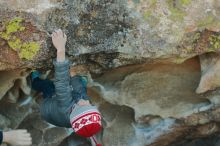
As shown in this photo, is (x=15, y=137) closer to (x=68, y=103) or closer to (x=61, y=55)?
(x=68, y=103)

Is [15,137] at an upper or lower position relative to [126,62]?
lower

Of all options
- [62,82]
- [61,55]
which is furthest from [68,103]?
[61,55]

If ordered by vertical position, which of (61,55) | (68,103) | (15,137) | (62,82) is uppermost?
(61,55)

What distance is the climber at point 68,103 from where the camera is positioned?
2305 millimetres

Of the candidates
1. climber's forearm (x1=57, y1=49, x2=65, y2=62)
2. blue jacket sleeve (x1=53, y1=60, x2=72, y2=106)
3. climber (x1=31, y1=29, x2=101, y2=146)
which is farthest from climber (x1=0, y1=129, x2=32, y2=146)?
climber's forearm (x1=57, y1=49, x2=65, y2=62)

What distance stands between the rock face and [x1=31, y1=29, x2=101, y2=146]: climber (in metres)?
0.07

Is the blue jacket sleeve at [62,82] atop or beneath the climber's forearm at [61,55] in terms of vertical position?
beneath

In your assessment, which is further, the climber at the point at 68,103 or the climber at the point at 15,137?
the climber at the point at 15,137

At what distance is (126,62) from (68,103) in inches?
14.2

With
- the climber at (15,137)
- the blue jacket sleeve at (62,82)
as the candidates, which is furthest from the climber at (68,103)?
the climber at (15,137)

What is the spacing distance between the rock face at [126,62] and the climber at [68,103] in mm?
75

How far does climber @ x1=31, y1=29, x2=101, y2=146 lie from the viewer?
2305 millimetres

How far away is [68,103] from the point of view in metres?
2.43

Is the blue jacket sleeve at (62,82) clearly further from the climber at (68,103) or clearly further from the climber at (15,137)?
the climber at (15,137)
